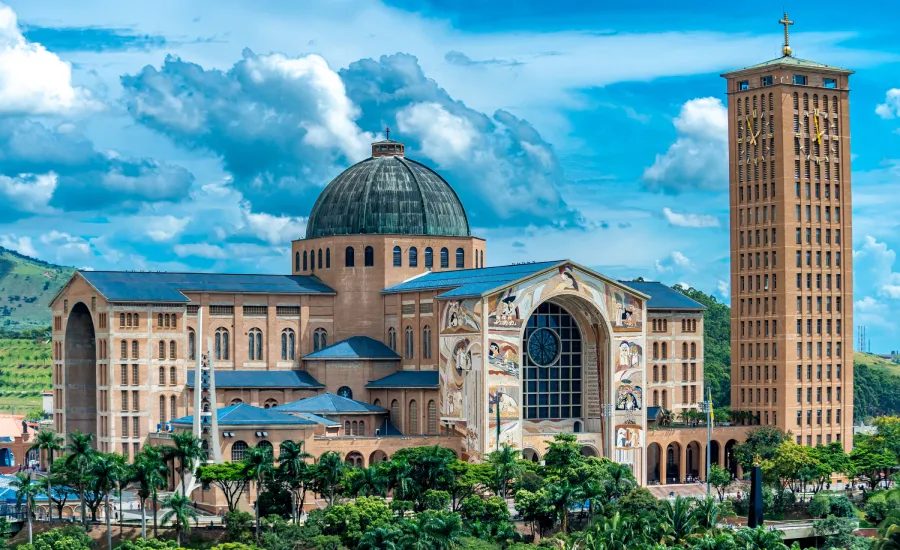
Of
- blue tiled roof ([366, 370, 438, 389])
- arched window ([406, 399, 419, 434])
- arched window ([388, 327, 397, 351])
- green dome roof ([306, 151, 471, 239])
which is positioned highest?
green dome roof ([306, 151, 471, 239])

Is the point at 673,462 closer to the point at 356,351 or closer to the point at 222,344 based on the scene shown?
the point at 356,351

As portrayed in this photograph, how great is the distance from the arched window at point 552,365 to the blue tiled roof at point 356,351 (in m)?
10.3

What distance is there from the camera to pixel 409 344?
4451 inches

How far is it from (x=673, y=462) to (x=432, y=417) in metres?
17.8

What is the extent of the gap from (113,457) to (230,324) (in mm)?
23041

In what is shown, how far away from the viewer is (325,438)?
10156 cm

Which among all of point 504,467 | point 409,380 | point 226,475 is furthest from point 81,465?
point 409,380

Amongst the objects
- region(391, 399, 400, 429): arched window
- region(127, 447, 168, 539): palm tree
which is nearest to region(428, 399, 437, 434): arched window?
region(391, 399, 400, 429): arched window

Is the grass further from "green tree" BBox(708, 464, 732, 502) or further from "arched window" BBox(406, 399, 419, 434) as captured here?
"green tree" BBox(708, 464, 732, 502)

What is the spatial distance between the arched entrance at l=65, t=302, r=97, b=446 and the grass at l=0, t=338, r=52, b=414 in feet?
225

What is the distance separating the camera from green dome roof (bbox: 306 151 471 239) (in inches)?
4577

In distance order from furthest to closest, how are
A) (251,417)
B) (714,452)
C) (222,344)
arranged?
1. (714,452)
2. (222,344)
3. (251,417)

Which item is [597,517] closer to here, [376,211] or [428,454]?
[428,454]

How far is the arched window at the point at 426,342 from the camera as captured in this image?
110812 millimetres
